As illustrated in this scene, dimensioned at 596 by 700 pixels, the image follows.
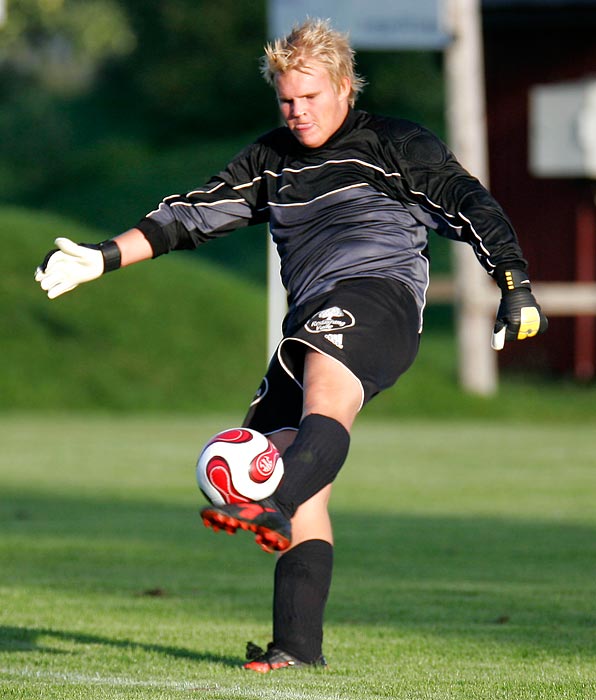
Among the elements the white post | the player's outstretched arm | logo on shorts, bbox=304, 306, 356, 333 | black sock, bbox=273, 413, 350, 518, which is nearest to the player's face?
logo on shorts, bbox=304, 306, 356, 333

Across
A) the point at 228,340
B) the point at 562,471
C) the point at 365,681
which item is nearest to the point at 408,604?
the point at 365,681

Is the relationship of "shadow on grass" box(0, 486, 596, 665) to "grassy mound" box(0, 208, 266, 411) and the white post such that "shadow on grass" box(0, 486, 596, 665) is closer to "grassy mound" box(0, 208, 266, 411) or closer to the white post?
"grassy mound" box(0, 208, 266, 411)

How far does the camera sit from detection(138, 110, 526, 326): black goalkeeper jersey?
5137 mm

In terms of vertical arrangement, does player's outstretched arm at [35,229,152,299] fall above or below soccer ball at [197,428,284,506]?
above

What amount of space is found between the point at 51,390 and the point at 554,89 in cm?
910

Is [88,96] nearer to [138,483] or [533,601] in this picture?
[138,483]

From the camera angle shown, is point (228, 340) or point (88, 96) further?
point (88, 96)

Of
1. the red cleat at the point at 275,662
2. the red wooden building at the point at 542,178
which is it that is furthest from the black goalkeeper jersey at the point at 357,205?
the red wooden building at the point at 542,178

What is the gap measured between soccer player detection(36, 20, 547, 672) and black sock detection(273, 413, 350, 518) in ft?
0.05

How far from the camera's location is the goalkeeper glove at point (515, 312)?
4.84 m

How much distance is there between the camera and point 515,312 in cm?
485

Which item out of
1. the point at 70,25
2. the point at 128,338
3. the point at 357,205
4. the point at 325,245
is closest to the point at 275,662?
the point at 325,245

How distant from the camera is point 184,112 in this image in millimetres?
51062

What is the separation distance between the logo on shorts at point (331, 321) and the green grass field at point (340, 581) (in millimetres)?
1126
